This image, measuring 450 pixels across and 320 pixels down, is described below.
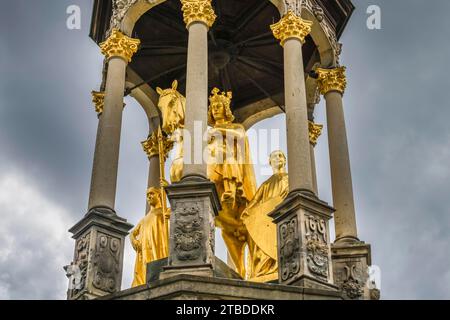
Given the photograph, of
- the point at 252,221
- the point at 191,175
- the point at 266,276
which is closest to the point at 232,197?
the point at 252,221

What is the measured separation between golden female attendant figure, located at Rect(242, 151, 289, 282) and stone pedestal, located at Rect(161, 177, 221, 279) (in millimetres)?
3594

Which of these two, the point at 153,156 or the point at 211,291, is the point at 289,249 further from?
the point at 153,156

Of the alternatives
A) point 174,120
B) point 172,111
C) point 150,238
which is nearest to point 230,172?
point 174,120

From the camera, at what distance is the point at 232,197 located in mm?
21781

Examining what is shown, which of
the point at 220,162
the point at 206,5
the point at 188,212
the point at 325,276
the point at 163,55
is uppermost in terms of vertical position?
the point at 163,55

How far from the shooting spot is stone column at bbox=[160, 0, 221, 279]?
16.4m

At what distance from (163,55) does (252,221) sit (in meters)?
6.52

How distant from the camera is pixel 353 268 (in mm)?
19828

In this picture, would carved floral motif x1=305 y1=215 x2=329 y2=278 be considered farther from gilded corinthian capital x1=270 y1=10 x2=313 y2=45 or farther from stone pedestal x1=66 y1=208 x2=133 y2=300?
gilded corinthian capital x1=270 y1=10 x2=313 y2=45

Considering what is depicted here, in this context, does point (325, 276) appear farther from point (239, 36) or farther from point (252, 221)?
point (239, 36)

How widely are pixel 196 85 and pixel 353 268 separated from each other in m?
5.52

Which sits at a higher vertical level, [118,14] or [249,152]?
[118,14]

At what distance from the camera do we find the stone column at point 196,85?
1784 centimetres

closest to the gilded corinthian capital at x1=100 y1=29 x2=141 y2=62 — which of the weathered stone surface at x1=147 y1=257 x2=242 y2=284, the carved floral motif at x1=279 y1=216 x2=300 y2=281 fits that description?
the weathered stone surface at x1=147 y1=257 x2=242 y2=284
